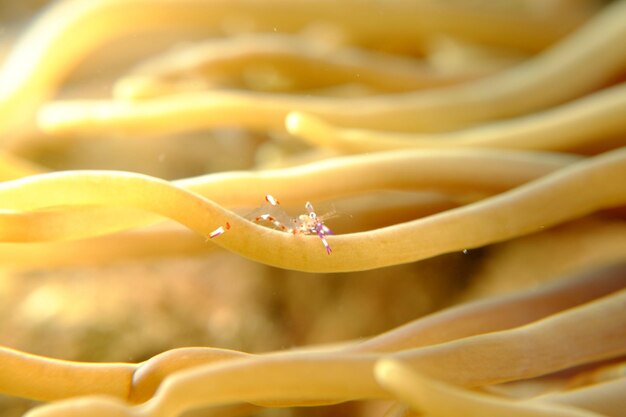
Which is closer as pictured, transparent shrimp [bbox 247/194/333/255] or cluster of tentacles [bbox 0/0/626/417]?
cluster of tentacles [bbox 0/0/626/417]

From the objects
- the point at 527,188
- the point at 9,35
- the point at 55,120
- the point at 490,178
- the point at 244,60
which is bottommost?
the point at 527,188

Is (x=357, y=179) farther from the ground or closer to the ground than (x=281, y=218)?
farther from the ground

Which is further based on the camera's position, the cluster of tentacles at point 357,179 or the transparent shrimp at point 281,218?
the transparent shrimp at point 281,218

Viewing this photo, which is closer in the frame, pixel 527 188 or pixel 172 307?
pixel 527 188

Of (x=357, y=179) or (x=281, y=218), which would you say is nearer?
(x=281, y=218)

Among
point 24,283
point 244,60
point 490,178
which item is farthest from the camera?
point 244,60

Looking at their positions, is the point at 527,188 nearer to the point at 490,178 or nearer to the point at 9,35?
the point at 490,178

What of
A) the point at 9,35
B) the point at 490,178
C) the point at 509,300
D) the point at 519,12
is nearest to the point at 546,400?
the point at 509,300

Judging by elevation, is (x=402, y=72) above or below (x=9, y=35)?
below
